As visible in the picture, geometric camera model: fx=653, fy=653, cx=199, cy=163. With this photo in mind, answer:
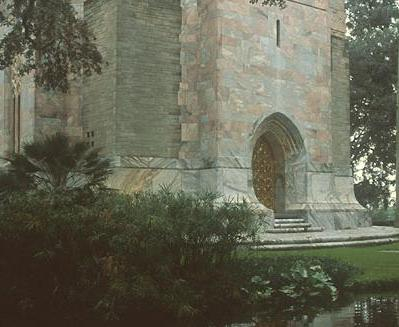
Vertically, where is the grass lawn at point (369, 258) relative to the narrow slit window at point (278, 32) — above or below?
below

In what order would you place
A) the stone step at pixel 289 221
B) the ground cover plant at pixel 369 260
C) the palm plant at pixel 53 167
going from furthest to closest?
the stone step at pixel 289 221 < the palm plant at pixel 53 167 < the ground cover plant at pixel 369 260

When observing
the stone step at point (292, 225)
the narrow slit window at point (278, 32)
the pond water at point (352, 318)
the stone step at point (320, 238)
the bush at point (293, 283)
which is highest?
the narrow slit window at point (278, 32)

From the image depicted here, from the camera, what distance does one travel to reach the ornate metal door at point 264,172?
22375mm

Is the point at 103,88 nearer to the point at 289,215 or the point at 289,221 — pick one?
the point at 289,221

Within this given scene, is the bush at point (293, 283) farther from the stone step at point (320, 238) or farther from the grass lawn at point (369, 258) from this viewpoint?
the stone step at point (320, 238)

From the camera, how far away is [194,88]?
2069cm

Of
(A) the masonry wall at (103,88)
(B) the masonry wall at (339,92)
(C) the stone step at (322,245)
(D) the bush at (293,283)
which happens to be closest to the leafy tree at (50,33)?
(D) the bush at (293,283)

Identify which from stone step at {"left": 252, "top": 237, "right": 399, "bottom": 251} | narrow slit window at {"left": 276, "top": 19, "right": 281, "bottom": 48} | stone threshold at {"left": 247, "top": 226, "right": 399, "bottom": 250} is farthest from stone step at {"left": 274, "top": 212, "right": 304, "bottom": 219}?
narrow slit window at {"left": 276, "top": 19, "right": 281, "bottom": 48}

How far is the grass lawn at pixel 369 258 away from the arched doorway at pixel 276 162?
4.63 m

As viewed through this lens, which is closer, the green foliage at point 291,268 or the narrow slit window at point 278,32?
the green foliage at point 291,268

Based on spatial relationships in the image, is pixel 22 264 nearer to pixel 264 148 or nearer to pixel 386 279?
pixel 386 279

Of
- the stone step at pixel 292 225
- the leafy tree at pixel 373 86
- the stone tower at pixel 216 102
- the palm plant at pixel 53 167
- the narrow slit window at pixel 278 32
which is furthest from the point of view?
the leafy tree at pixel 373 86

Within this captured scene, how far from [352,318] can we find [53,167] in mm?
6842

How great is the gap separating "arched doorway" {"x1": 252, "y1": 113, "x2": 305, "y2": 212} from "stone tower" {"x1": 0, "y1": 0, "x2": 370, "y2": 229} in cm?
4
